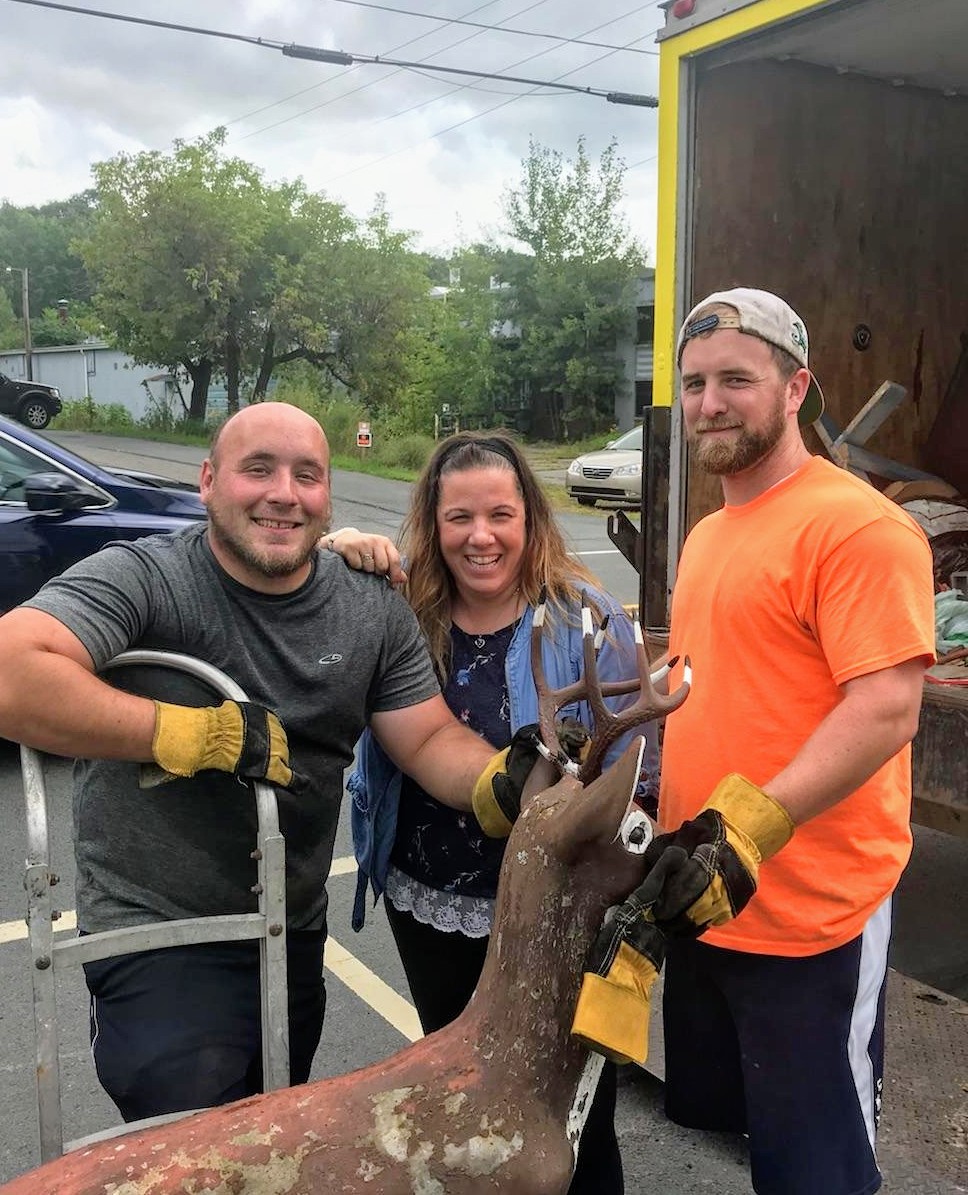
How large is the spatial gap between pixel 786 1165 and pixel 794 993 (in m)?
0.33

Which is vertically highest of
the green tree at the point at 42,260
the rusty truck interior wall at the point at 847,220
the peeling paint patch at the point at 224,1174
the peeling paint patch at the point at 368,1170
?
the green tree at the point at 42,260

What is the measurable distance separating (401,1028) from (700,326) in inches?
96.2

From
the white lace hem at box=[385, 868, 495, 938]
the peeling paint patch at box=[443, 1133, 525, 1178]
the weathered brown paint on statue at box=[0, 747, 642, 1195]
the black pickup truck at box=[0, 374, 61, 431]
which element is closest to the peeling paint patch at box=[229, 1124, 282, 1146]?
the weathered brown paint on statue at box=[0, 747, 642, 1195]

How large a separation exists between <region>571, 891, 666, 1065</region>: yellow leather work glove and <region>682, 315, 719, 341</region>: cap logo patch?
3.64 ft

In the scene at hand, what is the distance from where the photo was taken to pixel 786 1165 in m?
Answer: 2.02

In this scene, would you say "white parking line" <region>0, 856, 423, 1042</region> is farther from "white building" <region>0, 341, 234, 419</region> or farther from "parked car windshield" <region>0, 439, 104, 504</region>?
"white building" <region>0, 341, 234, 419</region>

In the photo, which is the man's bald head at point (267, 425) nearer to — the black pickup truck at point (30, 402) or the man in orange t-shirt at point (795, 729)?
the man in orange t-shirt at point (795, 729)

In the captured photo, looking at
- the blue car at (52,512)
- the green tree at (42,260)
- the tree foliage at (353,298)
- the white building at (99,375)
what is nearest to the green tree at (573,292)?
the tree foliage at (353,298)

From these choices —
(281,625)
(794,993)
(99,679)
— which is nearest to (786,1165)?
(794,993)

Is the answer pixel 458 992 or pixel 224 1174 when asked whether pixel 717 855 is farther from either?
pixel 458 992

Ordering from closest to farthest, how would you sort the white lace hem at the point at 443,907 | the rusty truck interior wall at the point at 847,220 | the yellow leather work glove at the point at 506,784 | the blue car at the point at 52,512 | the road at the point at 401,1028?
1. the yellow leather work glove at the point at 506,784
2. the white lace hem at the point at 443,907
3. the road at the point at 401,1028
4. the rusty truck interior wall at the point at 847,220
5. the blue car at the point at 52,512

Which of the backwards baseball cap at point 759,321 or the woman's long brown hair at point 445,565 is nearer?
the backwards baseball cap at point 759,321

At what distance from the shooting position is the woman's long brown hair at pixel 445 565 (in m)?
2.42

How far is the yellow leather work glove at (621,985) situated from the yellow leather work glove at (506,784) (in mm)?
384
